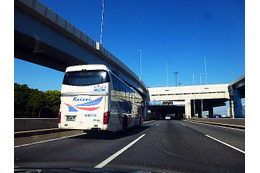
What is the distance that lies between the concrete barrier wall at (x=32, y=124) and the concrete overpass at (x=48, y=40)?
646 cm

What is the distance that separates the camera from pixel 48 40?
49.3 ft

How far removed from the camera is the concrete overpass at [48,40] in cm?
1283

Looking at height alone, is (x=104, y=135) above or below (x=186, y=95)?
below

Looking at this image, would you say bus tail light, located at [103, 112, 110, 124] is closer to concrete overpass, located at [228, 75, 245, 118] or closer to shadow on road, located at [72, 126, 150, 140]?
shadow on road, located at [72, 126, 150, 140]

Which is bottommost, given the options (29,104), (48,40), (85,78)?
(29,104)

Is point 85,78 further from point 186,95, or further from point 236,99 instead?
point 186,95

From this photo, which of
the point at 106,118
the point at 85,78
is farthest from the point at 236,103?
the point at 85,78

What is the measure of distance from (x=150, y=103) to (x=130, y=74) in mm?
22468

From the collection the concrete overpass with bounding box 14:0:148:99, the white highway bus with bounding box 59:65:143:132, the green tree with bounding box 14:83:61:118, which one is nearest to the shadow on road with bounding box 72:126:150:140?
the white highway bus with bounding box 59:65:143:132

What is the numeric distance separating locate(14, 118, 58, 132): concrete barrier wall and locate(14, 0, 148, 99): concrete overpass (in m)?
6.46

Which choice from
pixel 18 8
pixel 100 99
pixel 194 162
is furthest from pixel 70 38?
pixel 194 162

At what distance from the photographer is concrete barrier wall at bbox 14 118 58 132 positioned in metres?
9.76

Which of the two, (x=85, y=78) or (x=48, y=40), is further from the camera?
(x=48, y=40)

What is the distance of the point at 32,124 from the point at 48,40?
24.6 feet
